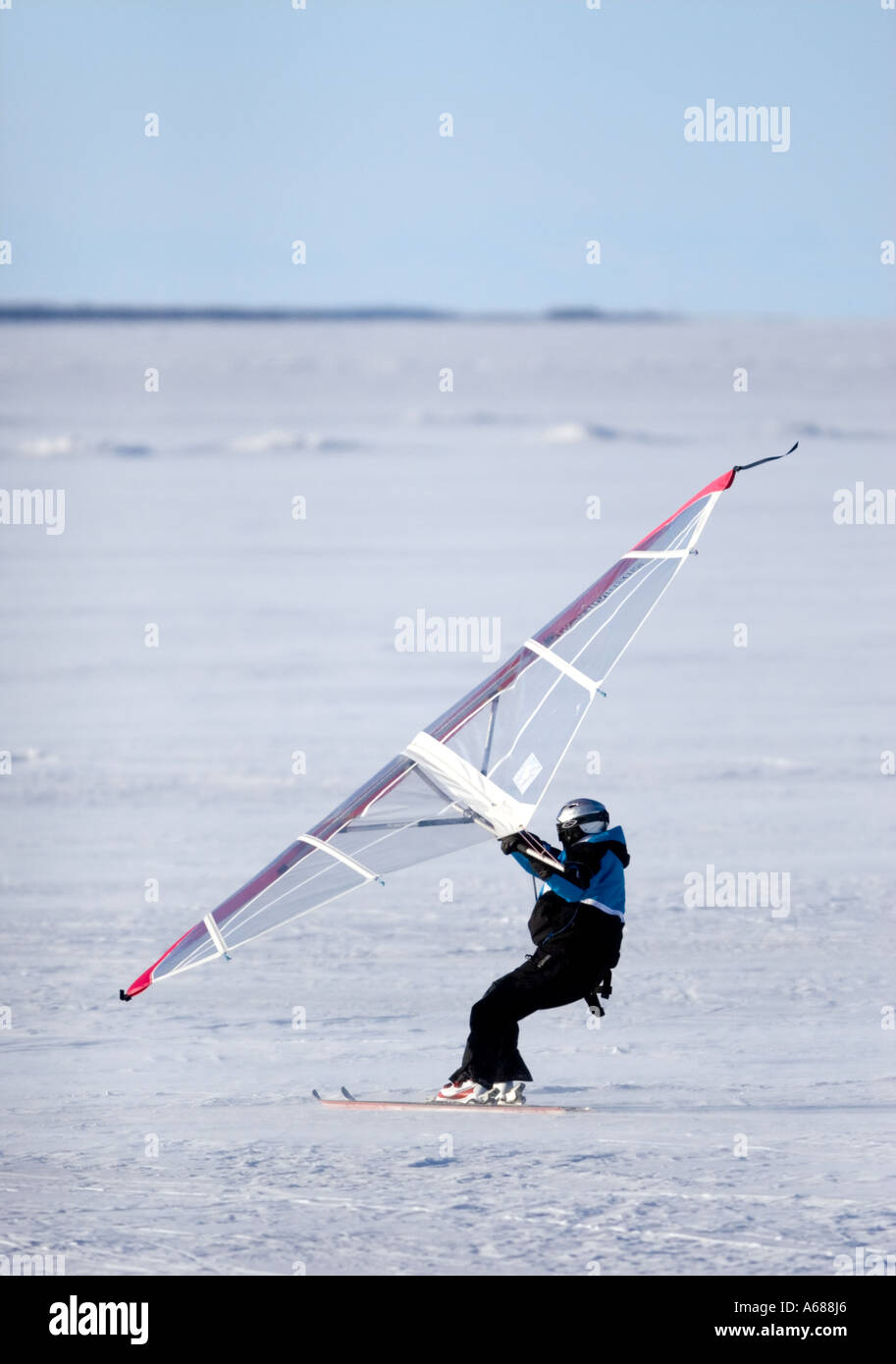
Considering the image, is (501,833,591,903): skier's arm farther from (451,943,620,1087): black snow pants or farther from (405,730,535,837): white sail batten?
(451,943,620,1087): black snow pants

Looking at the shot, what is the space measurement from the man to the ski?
0.03 meters

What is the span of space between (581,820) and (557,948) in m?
0.44

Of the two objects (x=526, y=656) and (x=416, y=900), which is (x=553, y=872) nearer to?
(x=526, y=656)

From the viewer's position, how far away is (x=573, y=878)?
249 inches

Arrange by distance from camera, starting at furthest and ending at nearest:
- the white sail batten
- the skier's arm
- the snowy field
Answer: the white sail batten < the skier's arm < the snowy field

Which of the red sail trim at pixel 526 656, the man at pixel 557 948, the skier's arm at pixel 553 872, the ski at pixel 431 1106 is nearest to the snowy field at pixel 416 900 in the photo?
the ski at pixel 431 1106

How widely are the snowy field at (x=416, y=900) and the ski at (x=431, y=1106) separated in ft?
0.18

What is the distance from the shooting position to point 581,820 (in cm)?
637

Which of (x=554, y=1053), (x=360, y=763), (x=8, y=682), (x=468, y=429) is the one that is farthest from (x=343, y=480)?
(x=554, y=1053)

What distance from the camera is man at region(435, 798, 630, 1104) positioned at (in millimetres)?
6355

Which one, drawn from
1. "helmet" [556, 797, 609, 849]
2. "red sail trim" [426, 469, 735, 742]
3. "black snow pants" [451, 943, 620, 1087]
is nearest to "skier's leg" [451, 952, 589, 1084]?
"black snow pants" [451, 943, 620, 1087]

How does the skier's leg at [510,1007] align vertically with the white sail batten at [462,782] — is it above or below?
below

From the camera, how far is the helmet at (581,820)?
637cm

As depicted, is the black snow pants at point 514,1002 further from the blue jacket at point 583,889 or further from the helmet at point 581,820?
the helmet at point 581,820
